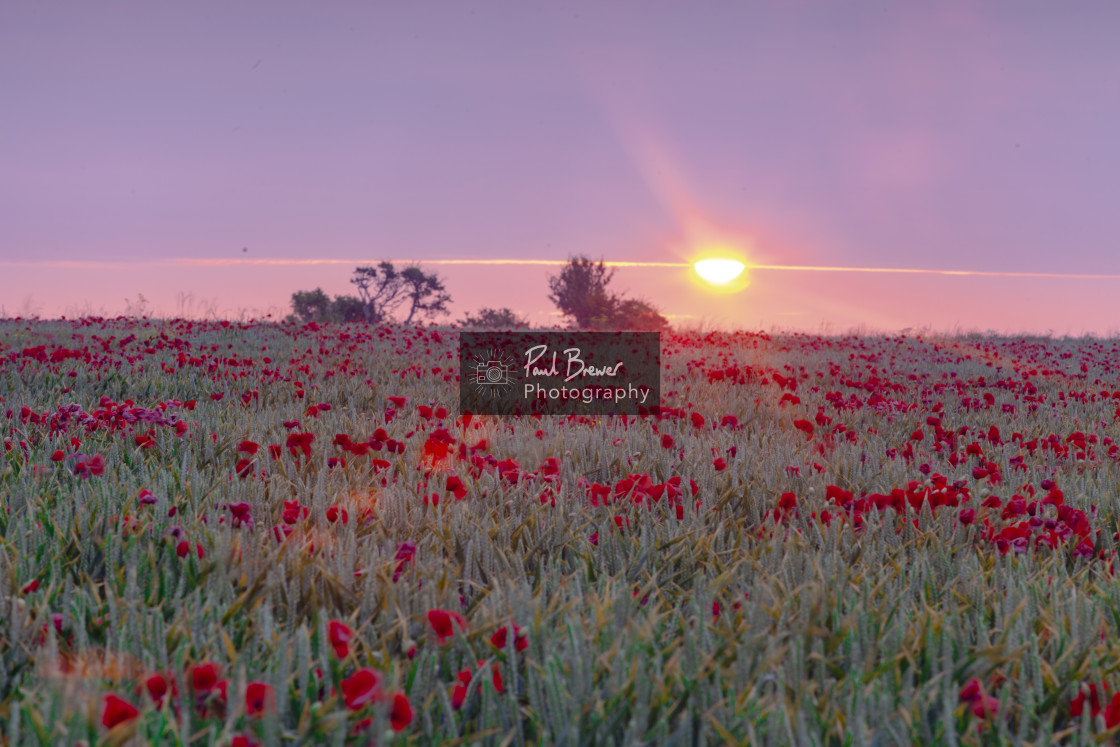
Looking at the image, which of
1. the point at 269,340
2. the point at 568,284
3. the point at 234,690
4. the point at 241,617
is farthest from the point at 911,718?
the point at 568,284

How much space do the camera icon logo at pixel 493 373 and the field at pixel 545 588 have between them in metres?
2.38

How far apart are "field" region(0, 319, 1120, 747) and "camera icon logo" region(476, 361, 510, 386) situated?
7.81 ft

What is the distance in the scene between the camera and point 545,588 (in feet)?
7.29

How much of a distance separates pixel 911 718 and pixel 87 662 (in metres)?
1.96

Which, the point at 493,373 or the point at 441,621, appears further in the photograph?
the point at 493,373

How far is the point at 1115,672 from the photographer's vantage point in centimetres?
178

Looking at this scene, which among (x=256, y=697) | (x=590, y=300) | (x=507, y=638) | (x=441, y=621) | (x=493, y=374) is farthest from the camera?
(x=590, y=300)

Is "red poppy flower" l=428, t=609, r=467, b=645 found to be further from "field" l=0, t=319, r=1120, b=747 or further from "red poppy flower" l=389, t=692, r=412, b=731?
"red poppy flower" l=389, t=692, r=412, b=731

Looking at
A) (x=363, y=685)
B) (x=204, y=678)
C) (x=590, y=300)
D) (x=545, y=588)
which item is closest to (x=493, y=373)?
(x=545, y=588)

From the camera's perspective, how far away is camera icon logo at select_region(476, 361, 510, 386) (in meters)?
7.49

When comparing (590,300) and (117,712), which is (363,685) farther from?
(590,300)

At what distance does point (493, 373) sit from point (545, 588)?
18.9ft

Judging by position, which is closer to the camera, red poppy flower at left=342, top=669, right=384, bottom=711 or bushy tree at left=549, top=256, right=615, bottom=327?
red poppy flower at left=342, top=669, right=384, bottom=711

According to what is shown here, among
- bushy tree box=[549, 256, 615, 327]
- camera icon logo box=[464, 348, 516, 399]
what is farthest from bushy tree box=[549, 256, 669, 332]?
camera icon logo box=[464, 348, 516, 399]
